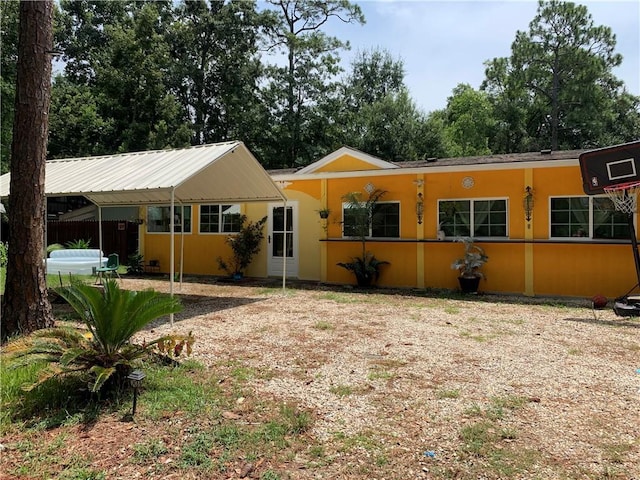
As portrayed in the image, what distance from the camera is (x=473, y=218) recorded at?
10352 millimetres

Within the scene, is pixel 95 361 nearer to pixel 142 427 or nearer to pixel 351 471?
A: pixel 142 427

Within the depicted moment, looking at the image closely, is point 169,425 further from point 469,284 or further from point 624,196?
point 624,196

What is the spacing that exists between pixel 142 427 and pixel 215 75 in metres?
25.8

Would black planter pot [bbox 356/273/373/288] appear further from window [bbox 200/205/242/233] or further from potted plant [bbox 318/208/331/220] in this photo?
window [bbox 200/205/242/233]

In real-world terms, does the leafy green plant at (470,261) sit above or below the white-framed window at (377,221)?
below

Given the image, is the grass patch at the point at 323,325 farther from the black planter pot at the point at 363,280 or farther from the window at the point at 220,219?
the window at the point at 220,219

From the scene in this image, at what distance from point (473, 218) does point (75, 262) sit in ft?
28.7

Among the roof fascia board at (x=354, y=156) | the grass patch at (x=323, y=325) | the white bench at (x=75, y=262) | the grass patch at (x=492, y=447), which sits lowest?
the grass patch at (x=492, y=447)

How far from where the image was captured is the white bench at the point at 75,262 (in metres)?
9.00

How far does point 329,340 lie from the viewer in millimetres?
5785

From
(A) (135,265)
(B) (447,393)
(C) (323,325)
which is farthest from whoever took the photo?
(A) (135,265)

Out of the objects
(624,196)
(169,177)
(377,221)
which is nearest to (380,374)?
(169,177)

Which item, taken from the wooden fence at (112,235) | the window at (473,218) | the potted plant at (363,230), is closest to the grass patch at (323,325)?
the potted plant at (363,230)

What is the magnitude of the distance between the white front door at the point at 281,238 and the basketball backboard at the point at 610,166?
23.3 ft
